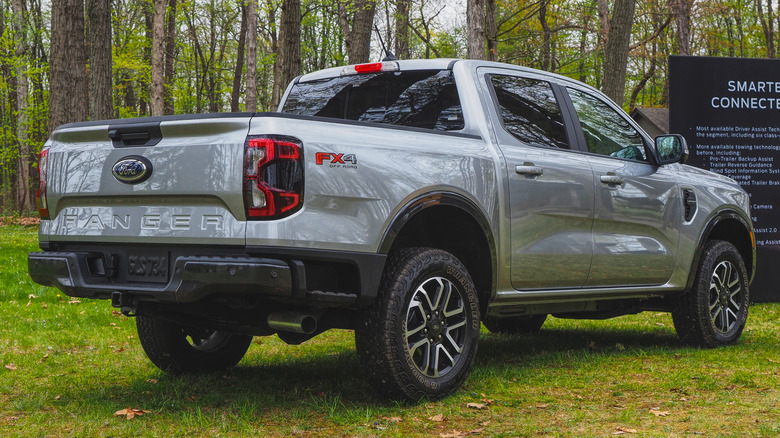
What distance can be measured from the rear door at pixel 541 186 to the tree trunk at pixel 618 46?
26.8ft

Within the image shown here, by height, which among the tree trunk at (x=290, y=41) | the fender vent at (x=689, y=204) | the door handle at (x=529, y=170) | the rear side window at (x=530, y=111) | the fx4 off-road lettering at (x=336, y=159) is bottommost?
the fender vent at (x=689, y=204)

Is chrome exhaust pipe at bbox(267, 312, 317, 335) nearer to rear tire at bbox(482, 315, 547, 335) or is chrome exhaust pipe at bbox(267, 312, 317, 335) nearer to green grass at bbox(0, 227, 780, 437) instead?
green grass at bbox(0, 227, 780, 437)

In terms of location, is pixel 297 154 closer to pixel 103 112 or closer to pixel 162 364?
pixel 162 364

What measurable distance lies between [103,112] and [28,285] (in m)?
5.27

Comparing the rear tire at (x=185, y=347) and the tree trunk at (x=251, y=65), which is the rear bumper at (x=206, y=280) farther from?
the tree trunk at (x=251, y=65)

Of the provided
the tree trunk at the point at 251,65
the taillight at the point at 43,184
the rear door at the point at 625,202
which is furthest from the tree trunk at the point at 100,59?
the rear door at the point at 625,202

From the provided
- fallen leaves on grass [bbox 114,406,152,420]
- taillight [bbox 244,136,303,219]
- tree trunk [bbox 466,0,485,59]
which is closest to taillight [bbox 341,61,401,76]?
taillight [bbox 244,136,303,219]

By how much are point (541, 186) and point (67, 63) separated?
12.7m

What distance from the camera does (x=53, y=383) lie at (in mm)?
5508

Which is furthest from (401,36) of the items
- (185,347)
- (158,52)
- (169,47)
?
(185,347)

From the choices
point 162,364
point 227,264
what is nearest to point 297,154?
point 227,264

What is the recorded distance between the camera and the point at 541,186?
5355 mm

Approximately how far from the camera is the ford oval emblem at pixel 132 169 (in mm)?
4195

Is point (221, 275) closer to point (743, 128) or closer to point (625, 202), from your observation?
point (625, 202)
